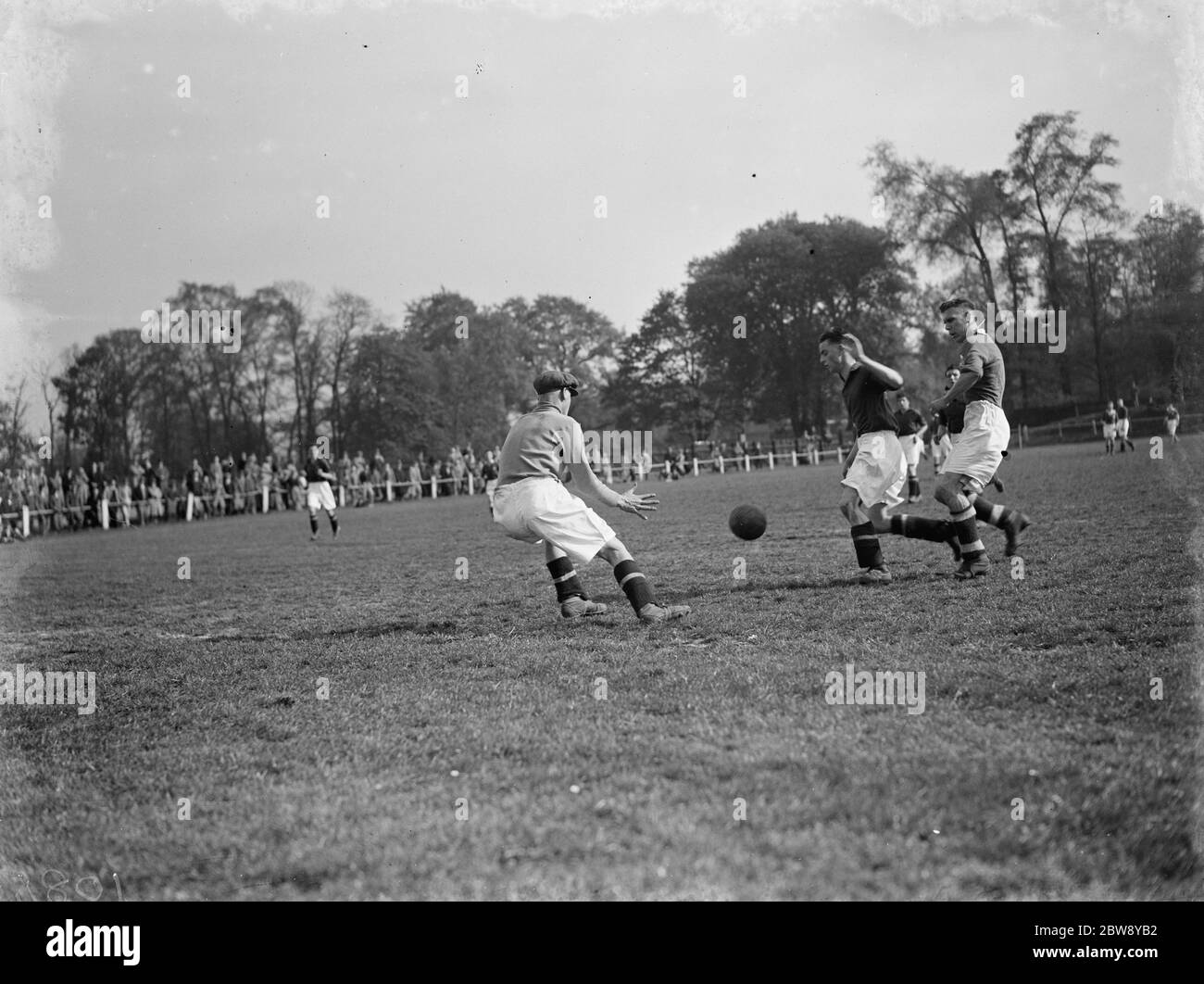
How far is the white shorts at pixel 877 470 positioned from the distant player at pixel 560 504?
2247 mm

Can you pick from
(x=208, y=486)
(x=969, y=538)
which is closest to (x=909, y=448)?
(x=969, y=538)

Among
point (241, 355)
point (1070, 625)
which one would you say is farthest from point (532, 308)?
point (1070, 625)

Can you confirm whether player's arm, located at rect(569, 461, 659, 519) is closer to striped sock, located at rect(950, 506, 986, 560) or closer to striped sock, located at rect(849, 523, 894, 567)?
striped sock, located at rect(849, 523, 894, 567)

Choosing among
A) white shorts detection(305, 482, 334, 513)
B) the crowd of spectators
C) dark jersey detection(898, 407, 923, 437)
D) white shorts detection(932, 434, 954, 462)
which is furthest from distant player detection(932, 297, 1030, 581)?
the crowd of spectators

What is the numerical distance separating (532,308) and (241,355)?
97.7ft

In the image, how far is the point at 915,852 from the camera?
122 inches

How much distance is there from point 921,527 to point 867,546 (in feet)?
1.75

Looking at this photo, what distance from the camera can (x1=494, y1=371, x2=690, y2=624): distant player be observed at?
24.9ft

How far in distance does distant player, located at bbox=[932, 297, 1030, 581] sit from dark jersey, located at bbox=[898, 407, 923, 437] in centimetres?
848

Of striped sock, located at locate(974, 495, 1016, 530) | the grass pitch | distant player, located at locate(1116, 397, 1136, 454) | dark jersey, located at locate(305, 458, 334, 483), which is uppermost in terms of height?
distant player, located at locate(1116, 397, 1136, 454)

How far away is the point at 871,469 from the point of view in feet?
29.3

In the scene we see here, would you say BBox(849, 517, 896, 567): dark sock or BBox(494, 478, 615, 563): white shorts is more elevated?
BBox(494, 478, 615, 563): white shorts
